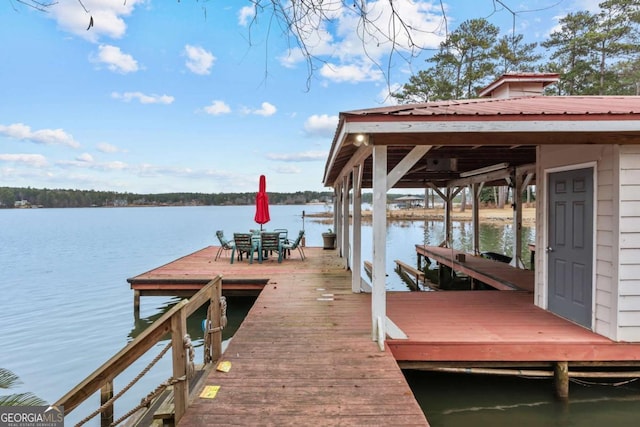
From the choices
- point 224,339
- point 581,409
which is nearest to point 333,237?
point 224,339

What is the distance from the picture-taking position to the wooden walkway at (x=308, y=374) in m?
2.52

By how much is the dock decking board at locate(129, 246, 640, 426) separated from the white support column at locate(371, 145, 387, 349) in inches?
11.6

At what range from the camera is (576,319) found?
14.5 feet

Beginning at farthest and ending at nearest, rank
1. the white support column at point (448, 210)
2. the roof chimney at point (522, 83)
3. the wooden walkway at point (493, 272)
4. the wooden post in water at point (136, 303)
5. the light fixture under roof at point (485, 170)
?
the white support column at point (448, 210), the light fixture under roof at point (485, 170), the roof chimney at point (522, 83), the wooden post in water at point (136, 303), the wooden walkway at point (493, 272)

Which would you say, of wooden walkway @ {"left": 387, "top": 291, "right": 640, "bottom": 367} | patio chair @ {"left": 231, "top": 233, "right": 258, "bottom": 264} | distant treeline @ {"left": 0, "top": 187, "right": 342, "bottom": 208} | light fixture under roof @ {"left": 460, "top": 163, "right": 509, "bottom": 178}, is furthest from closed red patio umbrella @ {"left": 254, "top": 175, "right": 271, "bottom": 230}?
distant treeline @ {"left": 0, "top": 187, "right": 342, "bottom": 208}

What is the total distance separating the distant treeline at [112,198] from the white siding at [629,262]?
190 feet

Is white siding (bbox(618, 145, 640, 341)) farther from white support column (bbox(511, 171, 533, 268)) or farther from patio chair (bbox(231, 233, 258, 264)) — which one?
patio chair (bbox(231, 233, 258, 264))

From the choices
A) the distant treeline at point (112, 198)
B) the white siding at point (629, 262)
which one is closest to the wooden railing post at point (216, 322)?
the white siding at point (629, 262)

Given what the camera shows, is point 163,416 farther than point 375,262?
No

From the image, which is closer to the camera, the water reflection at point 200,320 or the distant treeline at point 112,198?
the water reflection at point 200,320

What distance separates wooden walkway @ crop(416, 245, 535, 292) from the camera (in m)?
6.75

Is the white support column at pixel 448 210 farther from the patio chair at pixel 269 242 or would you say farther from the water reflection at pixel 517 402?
the water reflection at pixel 517 402

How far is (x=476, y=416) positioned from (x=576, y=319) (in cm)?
184

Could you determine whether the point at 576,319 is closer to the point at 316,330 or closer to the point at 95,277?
the point at 316,330
